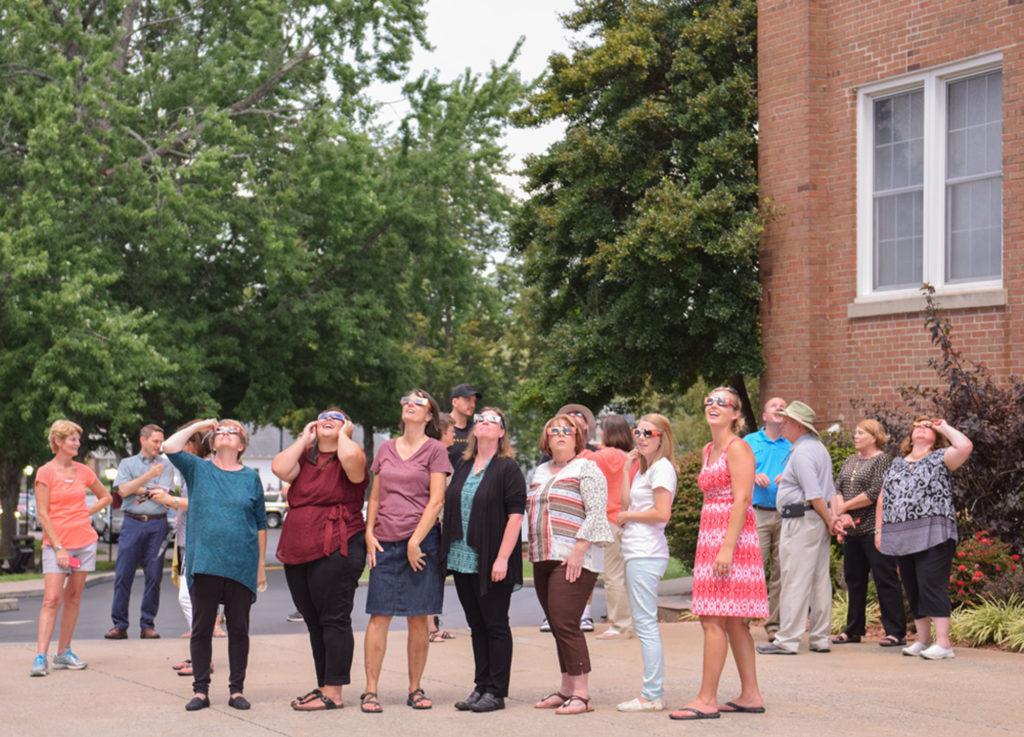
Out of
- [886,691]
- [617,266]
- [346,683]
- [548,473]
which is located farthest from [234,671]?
[617,266]

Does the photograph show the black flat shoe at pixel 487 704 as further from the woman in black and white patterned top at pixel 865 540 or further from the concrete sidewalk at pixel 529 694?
the woman in black and white patterned top at pixel 865 540

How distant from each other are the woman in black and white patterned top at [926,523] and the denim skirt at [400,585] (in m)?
4.07

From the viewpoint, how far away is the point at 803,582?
1163 cm

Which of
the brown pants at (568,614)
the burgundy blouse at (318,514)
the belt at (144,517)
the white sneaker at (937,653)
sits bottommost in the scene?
the white sneaker at (937,653)

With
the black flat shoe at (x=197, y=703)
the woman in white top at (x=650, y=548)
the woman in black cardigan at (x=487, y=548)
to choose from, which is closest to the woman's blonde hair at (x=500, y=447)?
the woman in black cardigan at (x=487, y=548)

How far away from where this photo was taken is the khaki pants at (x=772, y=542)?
12.4 m

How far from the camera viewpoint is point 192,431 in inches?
371

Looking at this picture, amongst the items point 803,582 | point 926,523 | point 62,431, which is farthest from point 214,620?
point 926,523

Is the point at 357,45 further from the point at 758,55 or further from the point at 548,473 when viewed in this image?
the point at 548,473

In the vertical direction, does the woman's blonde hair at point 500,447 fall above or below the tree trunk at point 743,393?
below

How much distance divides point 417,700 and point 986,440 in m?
6.12

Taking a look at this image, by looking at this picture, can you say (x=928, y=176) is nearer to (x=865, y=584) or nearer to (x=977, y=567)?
(x=977, y=567)

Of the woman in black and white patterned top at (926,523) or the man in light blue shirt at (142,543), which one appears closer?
the woman in black and white patterned top at (926,523)

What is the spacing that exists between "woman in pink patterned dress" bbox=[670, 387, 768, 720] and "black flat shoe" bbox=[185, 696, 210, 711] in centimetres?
292
